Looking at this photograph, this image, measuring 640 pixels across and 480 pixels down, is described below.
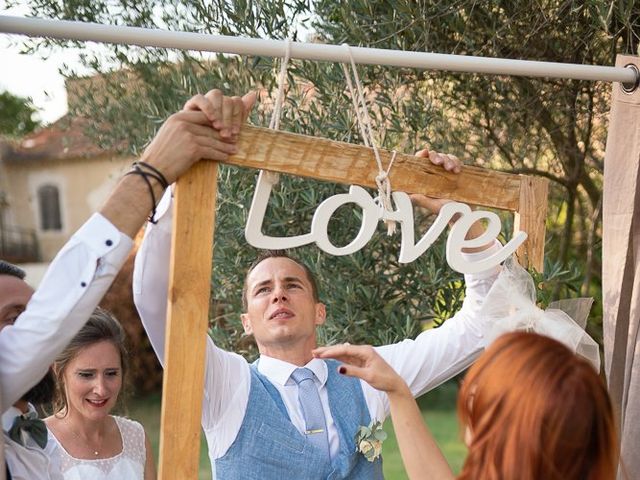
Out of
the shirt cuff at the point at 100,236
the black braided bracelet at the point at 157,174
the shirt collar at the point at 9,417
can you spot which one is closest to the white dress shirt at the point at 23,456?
the shirt collar at the point at 9,417

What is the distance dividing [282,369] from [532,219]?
774 millimetres

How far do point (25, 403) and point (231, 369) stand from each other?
1.71ft

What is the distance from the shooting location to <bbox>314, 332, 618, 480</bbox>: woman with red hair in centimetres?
158

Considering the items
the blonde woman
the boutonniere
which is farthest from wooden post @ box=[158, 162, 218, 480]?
the blonde woman

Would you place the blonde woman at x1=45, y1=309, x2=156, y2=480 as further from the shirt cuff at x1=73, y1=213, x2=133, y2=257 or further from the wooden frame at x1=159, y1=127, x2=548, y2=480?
the shirt cuff at x1=73, y1=213, x2=133, y2=257

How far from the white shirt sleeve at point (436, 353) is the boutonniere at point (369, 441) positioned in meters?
0.13

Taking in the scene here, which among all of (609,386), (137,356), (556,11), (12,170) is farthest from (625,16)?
(12,170)

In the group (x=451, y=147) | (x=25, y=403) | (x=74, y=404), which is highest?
(x=451, y=147)

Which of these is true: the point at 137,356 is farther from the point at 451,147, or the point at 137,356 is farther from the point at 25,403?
the point at 25,403

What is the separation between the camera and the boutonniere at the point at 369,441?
2414 mm

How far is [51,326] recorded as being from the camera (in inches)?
69.9

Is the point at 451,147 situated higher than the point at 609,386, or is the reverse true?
the point at 451,147

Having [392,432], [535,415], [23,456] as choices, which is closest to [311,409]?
[23,456]

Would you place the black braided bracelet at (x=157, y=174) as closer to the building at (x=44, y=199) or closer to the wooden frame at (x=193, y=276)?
the wooden frame at (x=193, y=276)
